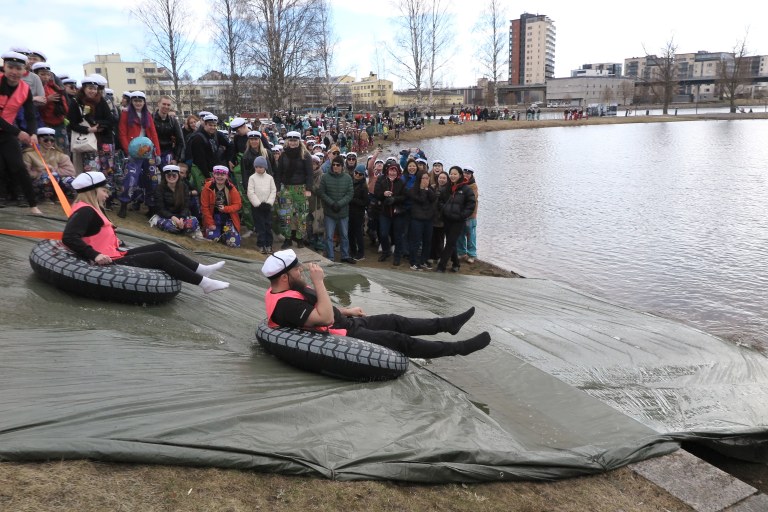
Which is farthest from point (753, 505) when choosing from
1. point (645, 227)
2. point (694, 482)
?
point (645, 227)

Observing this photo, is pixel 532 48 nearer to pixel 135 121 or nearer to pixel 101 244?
pixel 135 121

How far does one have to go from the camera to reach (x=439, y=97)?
10150 cm

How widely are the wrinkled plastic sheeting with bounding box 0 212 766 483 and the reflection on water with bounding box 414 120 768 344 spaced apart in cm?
289

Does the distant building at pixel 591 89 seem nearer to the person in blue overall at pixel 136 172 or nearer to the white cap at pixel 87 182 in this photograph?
the person in blue overall at pixel 136 172

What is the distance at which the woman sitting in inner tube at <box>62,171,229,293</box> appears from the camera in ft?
14.9

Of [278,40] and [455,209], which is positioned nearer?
[455,209]

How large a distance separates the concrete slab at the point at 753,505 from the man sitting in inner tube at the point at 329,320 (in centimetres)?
202

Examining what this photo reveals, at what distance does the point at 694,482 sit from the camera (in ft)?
12.2

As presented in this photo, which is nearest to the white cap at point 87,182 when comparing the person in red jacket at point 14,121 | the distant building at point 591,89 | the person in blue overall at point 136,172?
the person in red jacket at point 14,121

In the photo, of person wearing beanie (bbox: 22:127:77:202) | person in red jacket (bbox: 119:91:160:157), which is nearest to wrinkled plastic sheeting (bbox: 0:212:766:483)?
person wearing beanie (bbox: 22:127:77:202)

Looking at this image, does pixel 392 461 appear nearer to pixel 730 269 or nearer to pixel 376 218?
pixel 376 218

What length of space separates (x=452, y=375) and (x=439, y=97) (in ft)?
334

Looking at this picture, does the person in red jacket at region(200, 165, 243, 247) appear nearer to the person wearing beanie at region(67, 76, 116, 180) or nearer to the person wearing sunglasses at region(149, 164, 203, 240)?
the person wearing sunglasses at region(149, 164, 203, 240)

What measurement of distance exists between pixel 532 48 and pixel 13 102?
143834mm
